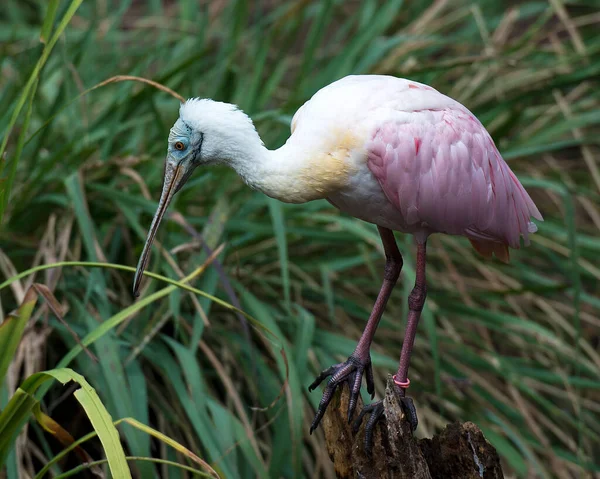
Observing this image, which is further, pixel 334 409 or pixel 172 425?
pixel 172 425

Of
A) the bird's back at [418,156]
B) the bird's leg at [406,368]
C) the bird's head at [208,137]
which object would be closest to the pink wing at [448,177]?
the bird's back at [418,156]

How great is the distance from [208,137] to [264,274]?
1216 mm

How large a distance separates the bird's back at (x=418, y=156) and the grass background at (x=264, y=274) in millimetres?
461

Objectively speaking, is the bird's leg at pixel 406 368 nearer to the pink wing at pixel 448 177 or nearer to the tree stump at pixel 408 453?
the tree stump at pixel 408 453

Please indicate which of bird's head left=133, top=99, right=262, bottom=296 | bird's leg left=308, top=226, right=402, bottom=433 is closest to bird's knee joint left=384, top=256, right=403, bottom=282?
bird's leg left=308, top=226, right=402, bottom=433

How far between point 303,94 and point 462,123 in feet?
4.66

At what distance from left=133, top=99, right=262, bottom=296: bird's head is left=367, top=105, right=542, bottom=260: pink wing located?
32 cm

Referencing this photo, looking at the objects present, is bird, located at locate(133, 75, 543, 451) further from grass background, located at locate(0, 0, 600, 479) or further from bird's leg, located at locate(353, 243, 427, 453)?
grass background, located at locate(0, 0, 600, 479)

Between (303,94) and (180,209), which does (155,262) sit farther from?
(303,94)

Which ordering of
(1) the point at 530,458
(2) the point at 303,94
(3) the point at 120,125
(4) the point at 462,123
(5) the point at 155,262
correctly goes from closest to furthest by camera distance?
1. (4) the point at 462,123
2. (5) the point at 155,262
3. (1) the point at 530,458
4. (3) the point at 120,125
5. (2) the point at 303,94

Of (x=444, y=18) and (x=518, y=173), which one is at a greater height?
(x=444, y=18)

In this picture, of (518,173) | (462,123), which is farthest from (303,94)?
(462,123)

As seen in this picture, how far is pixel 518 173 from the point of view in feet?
13.3

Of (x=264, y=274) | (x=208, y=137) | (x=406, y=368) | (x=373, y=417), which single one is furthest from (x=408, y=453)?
(x=264, y=274)
